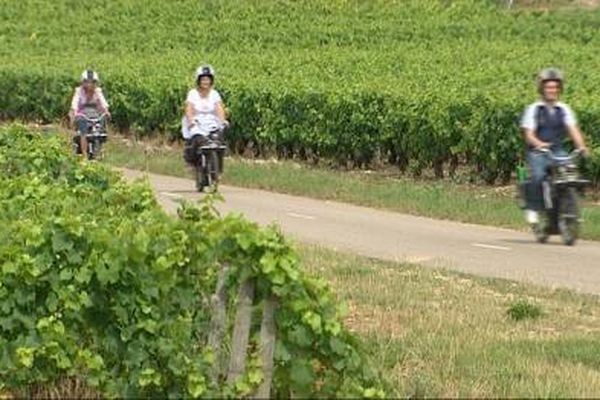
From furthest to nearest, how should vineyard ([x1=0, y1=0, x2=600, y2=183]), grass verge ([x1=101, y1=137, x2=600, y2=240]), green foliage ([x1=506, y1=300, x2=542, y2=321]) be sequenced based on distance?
vineyard ([x1=0, y1=0, x2=600, y2=183]), grass verge ([x1=101, y1=137, x2=600, y2=240]), green foliage ([x1=506, y1=300, x2=542, y2=321])

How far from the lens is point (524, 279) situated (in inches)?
458

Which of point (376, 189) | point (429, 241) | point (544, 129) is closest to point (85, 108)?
point (376, 189)

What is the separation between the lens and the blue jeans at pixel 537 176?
47.8 feet

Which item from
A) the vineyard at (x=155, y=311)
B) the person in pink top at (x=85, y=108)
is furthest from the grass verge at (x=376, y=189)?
the vineyard at (x=155, y=311)

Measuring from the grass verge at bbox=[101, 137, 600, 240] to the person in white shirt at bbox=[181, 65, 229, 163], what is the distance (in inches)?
70.9

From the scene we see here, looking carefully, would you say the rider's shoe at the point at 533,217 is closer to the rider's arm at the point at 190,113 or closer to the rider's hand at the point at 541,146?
the rider's hand at the point at 541,146

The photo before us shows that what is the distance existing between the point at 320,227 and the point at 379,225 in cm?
78

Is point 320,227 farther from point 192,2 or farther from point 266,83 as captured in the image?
point 192,2

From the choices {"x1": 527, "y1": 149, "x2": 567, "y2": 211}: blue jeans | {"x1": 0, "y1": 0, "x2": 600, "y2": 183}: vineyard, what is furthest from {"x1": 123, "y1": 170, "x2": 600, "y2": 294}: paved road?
{"x1": 0, "y1": 0, "x2": 600, "y2": 183}: vineyard

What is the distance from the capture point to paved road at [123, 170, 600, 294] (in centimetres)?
1242

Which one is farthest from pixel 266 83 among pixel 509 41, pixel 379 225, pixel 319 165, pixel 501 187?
pixel 509 41

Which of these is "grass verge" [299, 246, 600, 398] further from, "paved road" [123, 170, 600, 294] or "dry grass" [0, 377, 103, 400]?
"dry grass" [0, 377, 103, 400]

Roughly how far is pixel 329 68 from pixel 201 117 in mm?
15799

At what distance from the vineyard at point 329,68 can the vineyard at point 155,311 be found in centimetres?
1376
